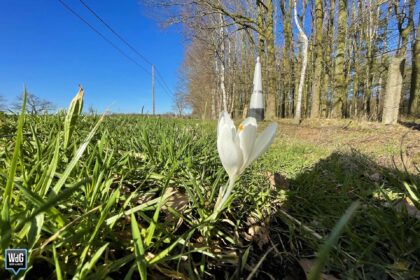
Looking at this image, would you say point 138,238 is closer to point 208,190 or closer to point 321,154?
point 208,190

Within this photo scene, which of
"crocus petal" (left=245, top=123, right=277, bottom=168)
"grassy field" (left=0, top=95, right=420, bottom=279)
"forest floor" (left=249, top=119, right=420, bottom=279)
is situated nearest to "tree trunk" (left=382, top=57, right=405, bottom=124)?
"forest floor" (left=249, top=119, right=420, bottom=279)

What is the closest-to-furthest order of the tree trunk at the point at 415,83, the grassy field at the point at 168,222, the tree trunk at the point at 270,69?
the grassy field at the point at 168,222, the tree trunk at the point at 415,83, the tree trunk at the point at 270,69

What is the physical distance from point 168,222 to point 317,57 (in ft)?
37.9

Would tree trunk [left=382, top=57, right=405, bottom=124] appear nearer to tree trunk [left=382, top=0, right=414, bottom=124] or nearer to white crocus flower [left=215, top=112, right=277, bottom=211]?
tree trunk [left=382, top=0, right=414, bottom=124]

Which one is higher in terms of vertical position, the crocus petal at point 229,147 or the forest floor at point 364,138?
the crocus petal at point 229,147

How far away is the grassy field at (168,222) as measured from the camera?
0.64 metres

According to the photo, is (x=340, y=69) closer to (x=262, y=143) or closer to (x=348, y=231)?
(x=348, y=231)

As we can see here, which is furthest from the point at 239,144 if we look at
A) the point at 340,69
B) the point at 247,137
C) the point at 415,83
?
the point at 415,83

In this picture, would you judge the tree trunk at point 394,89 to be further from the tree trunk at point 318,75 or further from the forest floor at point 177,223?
the forest floor at point 177,223

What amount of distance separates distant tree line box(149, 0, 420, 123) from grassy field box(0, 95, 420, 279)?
6.78 ft

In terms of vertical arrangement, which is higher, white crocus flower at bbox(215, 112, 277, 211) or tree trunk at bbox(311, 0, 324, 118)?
tree trunk at bbox(311, 0, 324, 118)


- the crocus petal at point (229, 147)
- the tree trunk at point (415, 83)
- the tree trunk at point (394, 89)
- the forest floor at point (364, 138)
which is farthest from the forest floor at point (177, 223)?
the tree trunk at point (415, 83)
